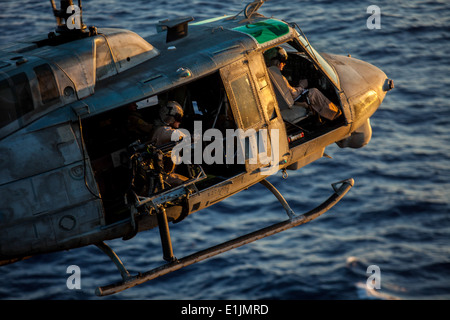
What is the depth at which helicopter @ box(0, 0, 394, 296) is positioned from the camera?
1178 cm

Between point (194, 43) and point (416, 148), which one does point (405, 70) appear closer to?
point (416, 148)

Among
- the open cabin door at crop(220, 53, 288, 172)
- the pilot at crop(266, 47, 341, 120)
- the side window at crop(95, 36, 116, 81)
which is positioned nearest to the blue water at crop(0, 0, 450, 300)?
the pilot at crop(266, 47, 341, 120)

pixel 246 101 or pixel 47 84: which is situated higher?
pixel 47 84

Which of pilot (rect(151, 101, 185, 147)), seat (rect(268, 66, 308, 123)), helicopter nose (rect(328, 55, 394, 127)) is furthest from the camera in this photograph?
helicopter nose (rect(328, 55, 394, 127))

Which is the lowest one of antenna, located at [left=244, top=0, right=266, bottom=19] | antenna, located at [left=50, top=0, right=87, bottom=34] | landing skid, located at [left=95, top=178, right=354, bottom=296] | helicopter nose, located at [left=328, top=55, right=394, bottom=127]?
landing skid, located at [left=95, top=178, right=354, bottom=296]

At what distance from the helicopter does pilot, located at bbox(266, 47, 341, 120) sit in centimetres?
10

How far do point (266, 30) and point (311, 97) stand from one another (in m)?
2.08

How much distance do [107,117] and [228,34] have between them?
9.96 feet

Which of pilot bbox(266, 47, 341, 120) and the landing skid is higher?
pilot bbox(266, 47, 341, 120)

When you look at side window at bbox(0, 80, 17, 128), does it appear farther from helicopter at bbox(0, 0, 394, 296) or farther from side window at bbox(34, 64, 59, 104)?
side window at bbox(34, 64, 59, 104)

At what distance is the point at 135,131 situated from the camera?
14.4 meters

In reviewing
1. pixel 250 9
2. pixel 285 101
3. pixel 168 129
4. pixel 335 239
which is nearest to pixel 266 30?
pixel 250 9

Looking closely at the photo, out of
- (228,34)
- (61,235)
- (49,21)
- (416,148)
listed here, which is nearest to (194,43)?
(228,34)

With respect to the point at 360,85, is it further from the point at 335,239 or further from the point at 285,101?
the point at 335,239
